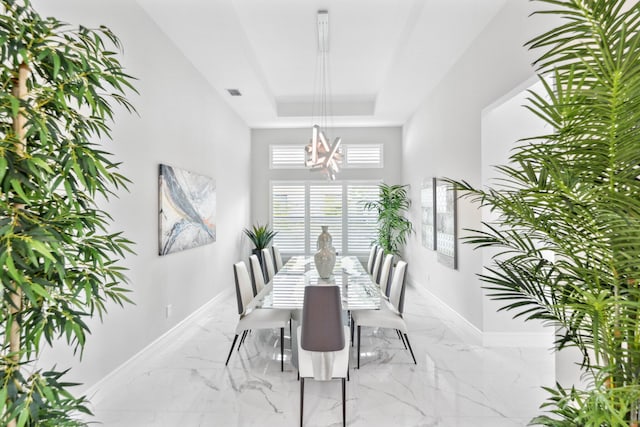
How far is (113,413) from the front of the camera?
2.28 metres

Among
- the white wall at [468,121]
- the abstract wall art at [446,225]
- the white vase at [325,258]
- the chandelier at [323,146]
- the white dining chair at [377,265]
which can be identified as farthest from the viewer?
the white dining chair at [377,265]

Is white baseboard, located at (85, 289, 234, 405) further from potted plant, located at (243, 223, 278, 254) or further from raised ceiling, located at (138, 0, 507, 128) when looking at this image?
raised ceiling, located at (138, 0, 507, 128)

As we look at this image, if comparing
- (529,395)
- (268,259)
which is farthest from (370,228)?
(529,395)

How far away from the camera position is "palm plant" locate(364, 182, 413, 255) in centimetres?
633

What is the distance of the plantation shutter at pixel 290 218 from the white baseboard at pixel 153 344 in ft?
6.98

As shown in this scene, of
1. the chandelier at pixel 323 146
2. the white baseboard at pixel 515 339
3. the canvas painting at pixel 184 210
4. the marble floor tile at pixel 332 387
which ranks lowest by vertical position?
the marble floor tile at pixel 332 387

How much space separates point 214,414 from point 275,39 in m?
3.79

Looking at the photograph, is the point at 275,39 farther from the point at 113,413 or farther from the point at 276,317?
the point at 113,413

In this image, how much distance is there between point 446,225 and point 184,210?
3.18 metres

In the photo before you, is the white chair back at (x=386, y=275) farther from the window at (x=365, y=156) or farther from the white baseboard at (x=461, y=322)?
the window at (x=365, y=156)

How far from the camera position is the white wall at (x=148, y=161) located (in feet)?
8.06

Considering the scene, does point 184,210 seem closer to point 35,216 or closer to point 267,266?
point 267,266

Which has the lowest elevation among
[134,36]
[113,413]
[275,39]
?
[113,413]

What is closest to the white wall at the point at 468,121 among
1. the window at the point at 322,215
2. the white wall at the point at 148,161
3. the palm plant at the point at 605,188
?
the window at the point at 322,215
